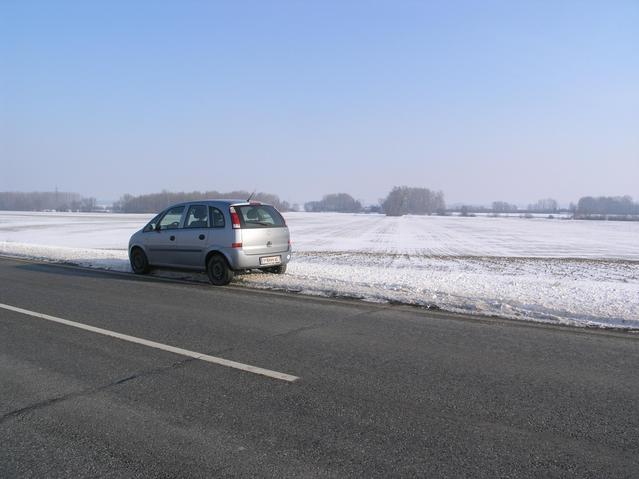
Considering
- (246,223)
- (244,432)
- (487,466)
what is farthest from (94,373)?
(246,223)

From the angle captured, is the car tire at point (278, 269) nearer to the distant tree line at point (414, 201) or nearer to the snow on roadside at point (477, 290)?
the snow on roadside at point (477, 290)

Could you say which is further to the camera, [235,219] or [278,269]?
[278,269]

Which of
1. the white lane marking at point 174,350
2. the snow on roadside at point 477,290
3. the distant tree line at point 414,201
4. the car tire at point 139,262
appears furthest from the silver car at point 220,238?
the distant tree line at point 414,201

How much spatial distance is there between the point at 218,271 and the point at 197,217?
141 centimetres

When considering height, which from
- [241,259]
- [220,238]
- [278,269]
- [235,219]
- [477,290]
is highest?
[235,219]

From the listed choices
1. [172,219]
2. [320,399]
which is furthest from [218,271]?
[320,399]

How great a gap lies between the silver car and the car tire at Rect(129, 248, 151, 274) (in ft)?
1.01

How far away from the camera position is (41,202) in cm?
17062

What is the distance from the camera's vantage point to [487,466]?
9.52 feet

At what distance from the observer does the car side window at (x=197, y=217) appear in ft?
33.6

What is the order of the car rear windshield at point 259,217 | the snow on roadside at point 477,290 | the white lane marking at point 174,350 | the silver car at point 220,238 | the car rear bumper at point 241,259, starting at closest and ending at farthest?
the white lane marking at point 174,350 → the snow on roadside at point 477,290 → the car rear bumper at point 241,259 → the silver car at point 220,238 → the car rear windshield at point 259,217

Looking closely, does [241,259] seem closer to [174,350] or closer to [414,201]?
[174,350]

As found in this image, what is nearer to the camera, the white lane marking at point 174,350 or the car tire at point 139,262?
the white lane marking at point 174,350

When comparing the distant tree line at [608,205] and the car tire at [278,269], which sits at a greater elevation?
the distant tree line at [608,205]
